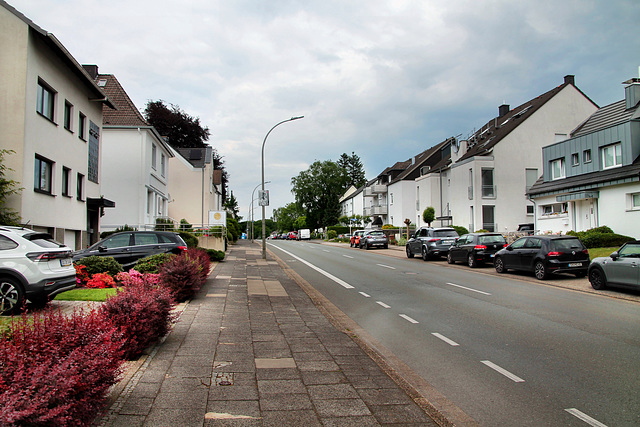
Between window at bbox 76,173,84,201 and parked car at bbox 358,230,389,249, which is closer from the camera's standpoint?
window at bbox 76,173,84,201

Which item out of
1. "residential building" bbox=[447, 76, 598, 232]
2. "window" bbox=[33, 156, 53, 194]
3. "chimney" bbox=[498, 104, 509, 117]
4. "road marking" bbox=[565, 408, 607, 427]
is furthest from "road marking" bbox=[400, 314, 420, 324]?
"chimney" bbox=[498, 104, 509, 117]

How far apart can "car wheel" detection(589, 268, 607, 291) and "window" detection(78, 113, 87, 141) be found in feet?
A: 65.6

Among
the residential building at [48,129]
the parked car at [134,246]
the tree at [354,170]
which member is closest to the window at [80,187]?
the residential building at [48,129]

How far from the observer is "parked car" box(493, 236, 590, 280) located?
602 inches

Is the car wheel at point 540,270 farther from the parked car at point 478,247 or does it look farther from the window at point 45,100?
the window at point 45,100

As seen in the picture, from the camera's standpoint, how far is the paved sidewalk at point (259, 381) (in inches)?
158

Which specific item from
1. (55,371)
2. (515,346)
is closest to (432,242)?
(515,346)

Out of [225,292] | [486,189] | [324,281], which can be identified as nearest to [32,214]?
[225,292]

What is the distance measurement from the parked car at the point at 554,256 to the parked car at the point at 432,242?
8287 mm

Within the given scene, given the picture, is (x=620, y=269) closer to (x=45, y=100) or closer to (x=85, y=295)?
(x=85, y=295)

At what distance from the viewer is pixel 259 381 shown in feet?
16.3

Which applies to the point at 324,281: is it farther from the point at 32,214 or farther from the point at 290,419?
the point at 290,419

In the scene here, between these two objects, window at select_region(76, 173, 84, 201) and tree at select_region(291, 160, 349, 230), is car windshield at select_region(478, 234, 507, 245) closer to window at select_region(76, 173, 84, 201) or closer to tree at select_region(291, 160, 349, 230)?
window at select_region(76, 173, 84, 201)

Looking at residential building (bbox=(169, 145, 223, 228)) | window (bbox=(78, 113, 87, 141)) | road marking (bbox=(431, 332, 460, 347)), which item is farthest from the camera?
residential building (bbox=(169, 145, 223, 228))
